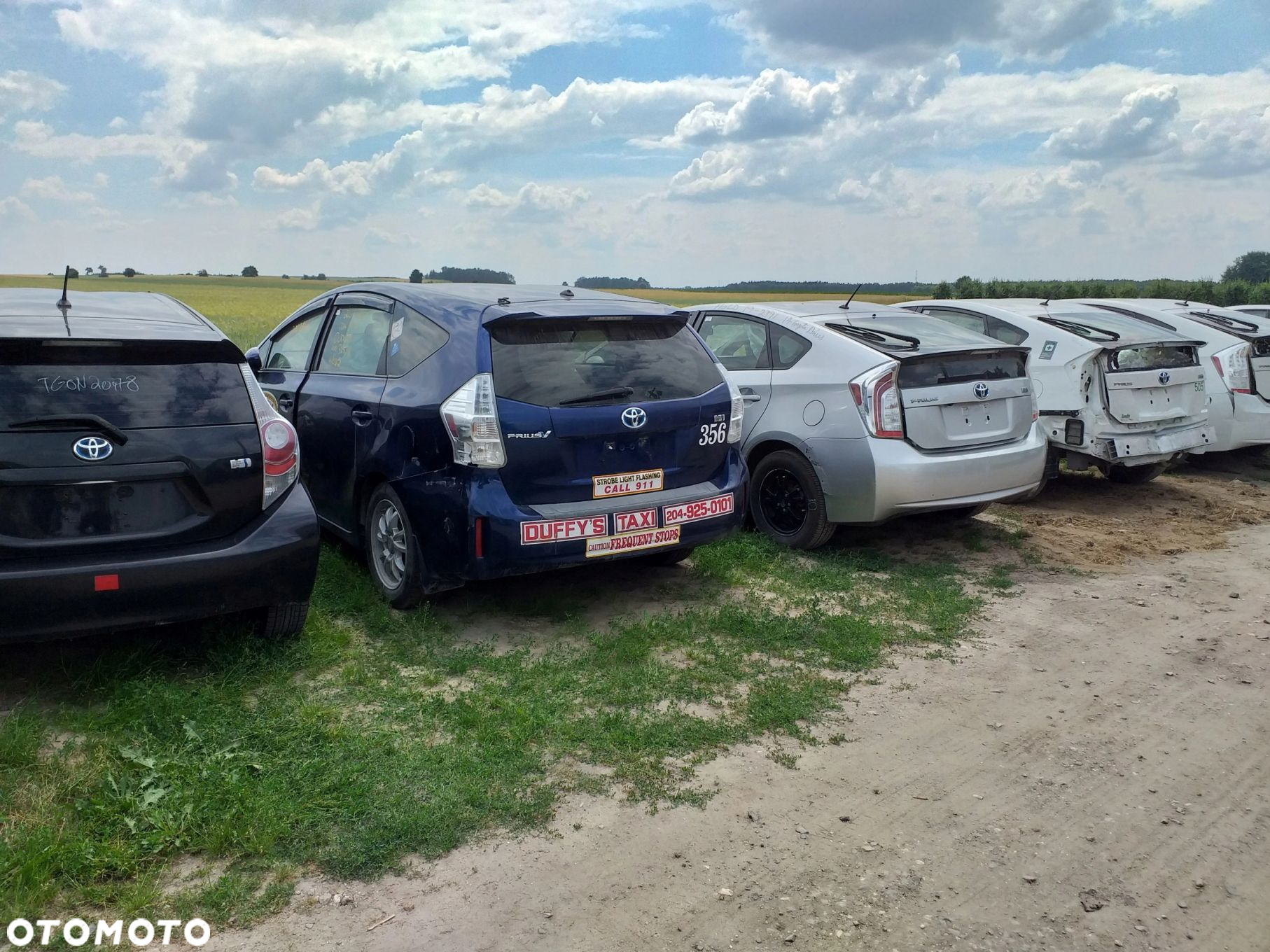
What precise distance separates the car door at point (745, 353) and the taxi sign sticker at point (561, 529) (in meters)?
2.23

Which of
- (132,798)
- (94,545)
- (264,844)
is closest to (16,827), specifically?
(132,798)

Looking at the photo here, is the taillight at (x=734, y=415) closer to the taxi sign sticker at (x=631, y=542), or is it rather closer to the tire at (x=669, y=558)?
the taxi sign sticker at (x=631, y=542)

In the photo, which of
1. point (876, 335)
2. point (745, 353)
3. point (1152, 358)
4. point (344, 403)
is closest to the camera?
point (344, 403)

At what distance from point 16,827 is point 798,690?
120 inches

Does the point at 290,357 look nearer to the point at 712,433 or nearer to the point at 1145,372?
the point at 712,433

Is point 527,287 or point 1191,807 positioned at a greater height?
point 527,287

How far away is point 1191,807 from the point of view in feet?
12.3

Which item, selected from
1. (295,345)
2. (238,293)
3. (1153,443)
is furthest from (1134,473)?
(238,293)

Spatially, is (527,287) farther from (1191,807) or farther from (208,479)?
(1191,807)

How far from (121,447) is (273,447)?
0.63 m

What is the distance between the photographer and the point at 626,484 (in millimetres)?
5551

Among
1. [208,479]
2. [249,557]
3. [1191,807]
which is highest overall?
[208,479]
